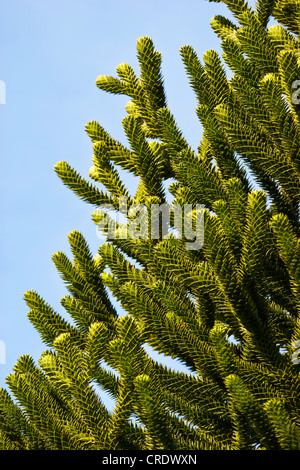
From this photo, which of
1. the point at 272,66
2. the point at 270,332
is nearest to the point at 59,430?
the point at 270,332

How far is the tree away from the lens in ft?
9.78

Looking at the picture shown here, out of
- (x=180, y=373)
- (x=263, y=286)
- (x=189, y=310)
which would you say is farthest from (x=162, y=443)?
(x=263, y=286)

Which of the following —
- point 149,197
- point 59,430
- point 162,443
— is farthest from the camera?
point 149,197

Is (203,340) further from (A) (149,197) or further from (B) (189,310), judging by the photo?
(A) (149,197)

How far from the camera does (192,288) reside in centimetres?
350

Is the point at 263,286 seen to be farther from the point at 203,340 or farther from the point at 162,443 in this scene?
the point at 162,443

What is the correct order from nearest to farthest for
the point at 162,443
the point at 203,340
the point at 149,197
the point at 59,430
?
1. the point at 162,443
2. the point at 59,430
3. the point at 203,340
4. the point at 149,197

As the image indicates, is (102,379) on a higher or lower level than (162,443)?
higher

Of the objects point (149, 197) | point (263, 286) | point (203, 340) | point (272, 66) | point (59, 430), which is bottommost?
point (59, 430)

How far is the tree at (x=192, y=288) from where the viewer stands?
9.78 feet

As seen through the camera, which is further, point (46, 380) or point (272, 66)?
point (272, 66)
